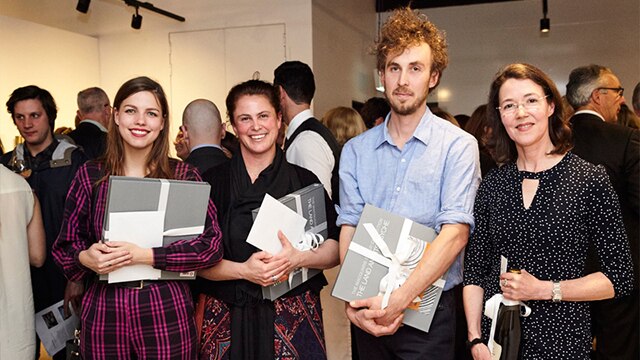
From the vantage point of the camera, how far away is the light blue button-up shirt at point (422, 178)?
197cm

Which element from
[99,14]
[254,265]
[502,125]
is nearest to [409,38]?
[502,125]

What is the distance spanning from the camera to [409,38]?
2.04 m

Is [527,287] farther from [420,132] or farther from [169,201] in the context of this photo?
[169,201]

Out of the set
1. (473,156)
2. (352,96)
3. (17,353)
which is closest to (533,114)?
(473,156)

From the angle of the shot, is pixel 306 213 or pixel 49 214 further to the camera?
pixel 49 214

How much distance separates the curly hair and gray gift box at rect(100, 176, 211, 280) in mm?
817

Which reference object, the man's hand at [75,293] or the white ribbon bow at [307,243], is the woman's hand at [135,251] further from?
the man's hand at [75,293]

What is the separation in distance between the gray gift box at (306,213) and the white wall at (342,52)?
186 inches

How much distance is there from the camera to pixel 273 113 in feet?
7.36

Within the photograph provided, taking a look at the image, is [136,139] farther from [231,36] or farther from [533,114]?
[231,36]

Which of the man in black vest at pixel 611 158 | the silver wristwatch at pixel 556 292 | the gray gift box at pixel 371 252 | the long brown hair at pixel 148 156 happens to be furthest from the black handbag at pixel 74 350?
the man in black vest at pixel 611 158

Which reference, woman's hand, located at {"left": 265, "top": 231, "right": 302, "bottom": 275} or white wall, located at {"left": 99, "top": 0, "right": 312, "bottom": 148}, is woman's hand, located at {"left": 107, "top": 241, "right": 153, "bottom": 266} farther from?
white wall, located at {"left": 99, "top": 0, "right": 312, "bottom": 148}

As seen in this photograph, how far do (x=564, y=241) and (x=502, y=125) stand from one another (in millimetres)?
444

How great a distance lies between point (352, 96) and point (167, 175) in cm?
659
